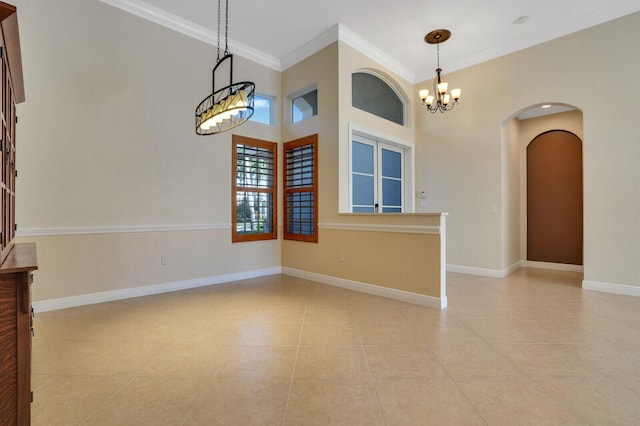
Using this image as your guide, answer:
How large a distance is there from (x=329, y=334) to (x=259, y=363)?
728 mm

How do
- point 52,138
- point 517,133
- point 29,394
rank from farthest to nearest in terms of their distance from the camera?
1. point 517,133
2. point 52,138
3. point 29,394

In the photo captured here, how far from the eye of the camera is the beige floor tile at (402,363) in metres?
2.03

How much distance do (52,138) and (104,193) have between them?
2.36ft

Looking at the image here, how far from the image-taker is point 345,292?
4.11 metres

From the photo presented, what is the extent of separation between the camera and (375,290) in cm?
399

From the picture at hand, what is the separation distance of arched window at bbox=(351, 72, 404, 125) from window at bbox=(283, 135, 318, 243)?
3.47 ft

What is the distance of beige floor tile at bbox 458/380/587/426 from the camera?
62.5 inches

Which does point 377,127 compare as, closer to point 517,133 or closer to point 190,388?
point 517,133

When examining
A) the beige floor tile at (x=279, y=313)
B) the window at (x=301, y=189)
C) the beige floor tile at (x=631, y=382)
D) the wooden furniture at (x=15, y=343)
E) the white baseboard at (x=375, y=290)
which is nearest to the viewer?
the wooden furniture at (x=15, y=343)

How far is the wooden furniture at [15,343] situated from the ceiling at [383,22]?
12.6 feet

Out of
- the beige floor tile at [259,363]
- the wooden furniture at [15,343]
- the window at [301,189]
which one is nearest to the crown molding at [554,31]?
the window at [301,189]

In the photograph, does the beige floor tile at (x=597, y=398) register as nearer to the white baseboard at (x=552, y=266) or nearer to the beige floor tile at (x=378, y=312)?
the beige floor tile at (x=378, y=312)

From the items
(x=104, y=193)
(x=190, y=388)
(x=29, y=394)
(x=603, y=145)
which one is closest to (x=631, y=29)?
(x=603, y=145)

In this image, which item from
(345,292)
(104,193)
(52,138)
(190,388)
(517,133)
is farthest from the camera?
(517,133)
